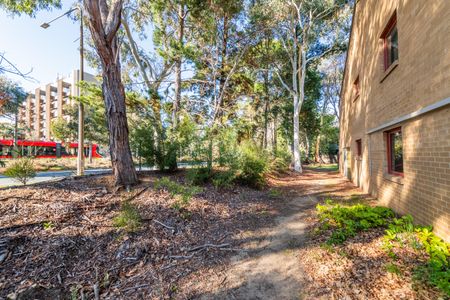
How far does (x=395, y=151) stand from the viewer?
5375 mm

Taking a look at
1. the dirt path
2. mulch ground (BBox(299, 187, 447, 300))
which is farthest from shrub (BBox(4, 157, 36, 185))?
mulch ground (BBox(299, 187, 447, 300))

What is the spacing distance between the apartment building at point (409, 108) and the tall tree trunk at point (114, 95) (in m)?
6.56

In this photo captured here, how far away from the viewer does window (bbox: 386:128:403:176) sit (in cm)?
505

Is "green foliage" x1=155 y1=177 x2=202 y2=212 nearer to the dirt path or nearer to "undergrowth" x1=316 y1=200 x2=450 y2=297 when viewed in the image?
the dirt path

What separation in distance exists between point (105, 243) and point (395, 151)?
6.98 meters

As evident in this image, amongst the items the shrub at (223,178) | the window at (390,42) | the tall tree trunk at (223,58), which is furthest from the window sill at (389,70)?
the tall tree trunk at (223,58)

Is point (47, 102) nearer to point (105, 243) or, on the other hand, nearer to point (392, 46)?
point (105, 243)

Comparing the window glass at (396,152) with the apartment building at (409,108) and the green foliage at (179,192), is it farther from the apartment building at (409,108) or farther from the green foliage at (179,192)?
the green foliage at (179,192)

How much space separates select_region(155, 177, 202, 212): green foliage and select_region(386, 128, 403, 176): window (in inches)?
201

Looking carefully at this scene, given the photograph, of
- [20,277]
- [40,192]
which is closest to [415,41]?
[20,277]

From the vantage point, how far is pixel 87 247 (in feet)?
10.7

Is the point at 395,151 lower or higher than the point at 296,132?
lower

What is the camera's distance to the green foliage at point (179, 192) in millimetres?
4738

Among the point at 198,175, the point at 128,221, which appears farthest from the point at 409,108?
the point at 128,221
